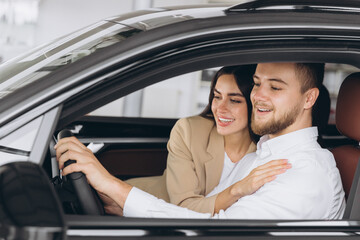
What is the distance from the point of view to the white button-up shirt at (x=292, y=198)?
1.51 m

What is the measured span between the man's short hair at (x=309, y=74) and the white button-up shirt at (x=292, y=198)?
217mm

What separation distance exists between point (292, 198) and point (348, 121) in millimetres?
332

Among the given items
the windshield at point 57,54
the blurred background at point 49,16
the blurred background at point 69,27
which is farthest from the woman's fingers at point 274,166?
the blurred background at point 49,16

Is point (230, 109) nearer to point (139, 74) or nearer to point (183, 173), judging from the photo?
point (183, 173)

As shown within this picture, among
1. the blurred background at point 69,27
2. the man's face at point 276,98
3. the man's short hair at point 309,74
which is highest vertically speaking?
the man's short hair at point 309,74

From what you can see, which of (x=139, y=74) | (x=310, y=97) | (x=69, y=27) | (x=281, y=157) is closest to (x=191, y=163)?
(x=281, y=157)

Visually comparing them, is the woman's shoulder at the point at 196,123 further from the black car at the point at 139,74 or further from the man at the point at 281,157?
the black car at the point at 139,74

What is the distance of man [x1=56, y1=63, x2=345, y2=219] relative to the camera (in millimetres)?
1525

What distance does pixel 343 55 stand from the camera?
1.37 meters

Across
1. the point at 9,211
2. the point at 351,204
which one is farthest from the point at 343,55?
the point at 9,211

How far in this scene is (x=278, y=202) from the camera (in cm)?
154

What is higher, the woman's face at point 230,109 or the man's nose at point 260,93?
the man's nose at point 260,93

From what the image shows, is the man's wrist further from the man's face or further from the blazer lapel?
the blazer lapel

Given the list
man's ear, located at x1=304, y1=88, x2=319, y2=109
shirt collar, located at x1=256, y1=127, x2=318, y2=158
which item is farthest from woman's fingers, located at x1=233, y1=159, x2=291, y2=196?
man's ear, located at x1=304, y1=88, x2=319, y2=109
